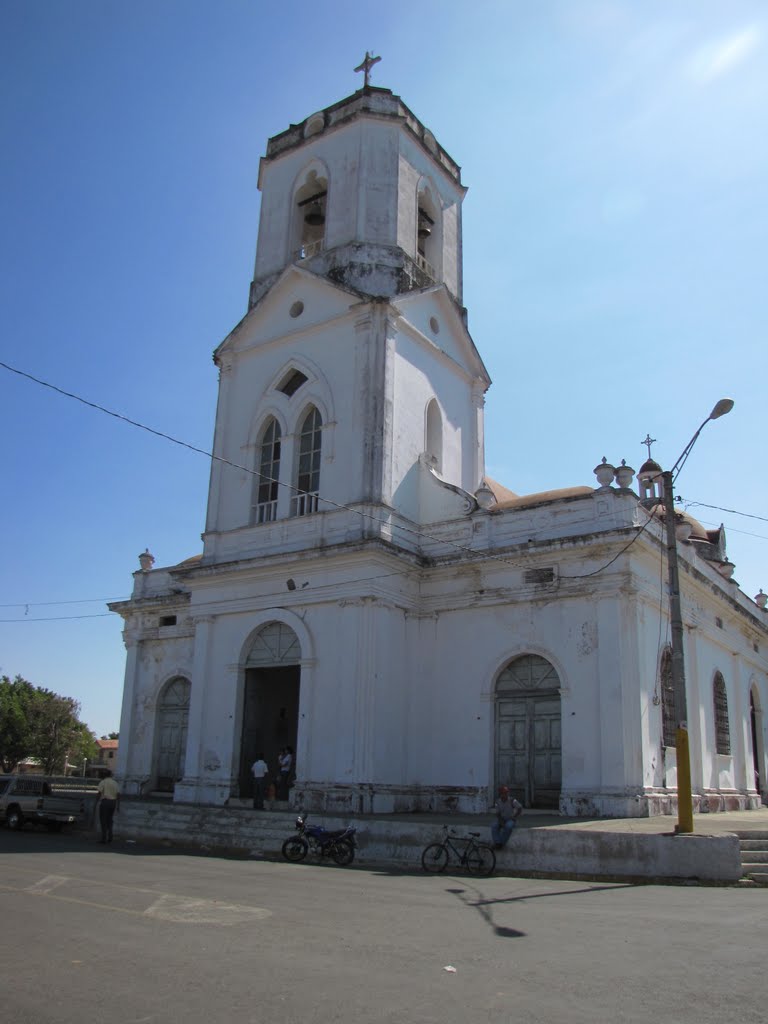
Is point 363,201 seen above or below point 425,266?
above

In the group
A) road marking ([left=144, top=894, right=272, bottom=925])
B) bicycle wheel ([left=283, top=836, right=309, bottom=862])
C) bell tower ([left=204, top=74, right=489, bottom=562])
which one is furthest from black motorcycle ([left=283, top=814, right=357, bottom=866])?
bell tower ([left=204, top=74, right=489, bottom=562])

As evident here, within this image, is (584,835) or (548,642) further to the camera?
(548,642)

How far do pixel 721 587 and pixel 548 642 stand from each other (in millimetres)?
9432

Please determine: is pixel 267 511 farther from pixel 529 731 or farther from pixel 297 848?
pixel 297 848

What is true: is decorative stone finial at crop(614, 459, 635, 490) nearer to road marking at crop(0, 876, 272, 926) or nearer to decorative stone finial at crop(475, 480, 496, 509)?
decorative stone finial at crop(475, 480, 496, 509)

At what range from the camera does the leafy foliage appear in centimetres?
5791

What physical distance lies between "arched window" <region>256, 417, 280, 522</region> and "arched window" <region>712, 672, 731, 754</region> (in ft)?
44.1

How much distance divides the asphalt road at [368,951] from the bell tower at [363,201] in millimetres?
15997

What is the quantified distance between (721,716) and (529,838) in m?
13.2

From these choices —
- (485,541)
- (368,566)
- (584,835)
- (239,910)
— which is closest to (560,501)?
(485,541)

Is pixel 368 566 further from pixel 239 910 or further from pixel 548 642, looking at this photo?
pixel 239 910

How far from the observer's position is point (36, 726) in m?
58.5

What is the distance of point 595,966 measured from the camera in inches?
281

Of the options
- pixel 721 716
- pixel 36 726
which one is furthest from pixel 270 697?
pixel 36 726
